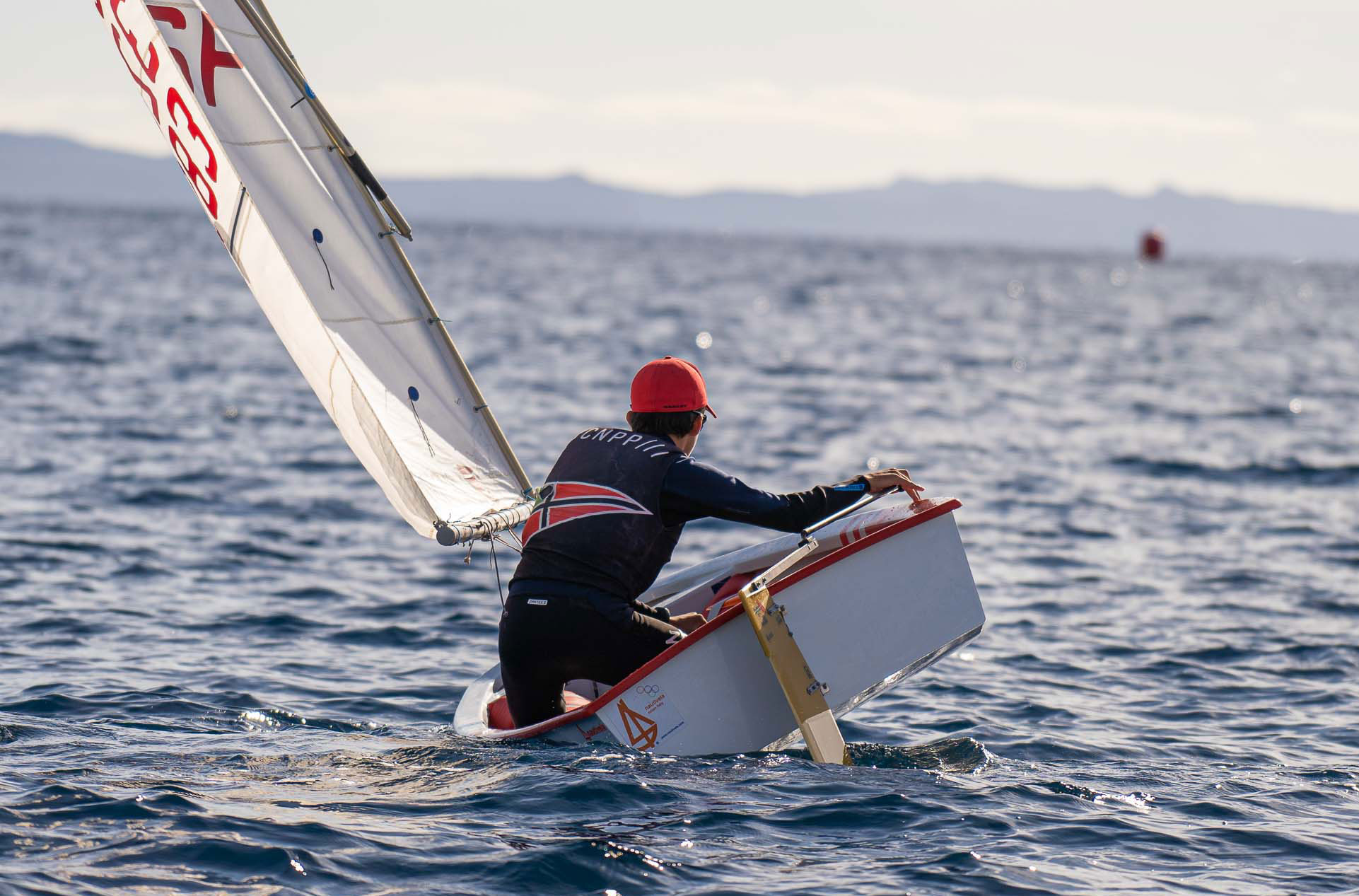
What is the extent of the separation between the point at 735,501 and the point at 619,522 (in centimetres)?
53

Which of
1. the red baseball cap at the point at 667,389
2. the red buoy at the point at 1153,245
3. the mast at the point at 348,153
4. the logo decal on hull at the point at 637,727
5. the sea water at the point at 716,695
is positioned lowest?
the sea water at the point at 716,695

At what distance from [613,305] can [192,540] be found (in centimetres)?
3773

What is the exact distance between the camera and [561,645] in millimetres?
6637

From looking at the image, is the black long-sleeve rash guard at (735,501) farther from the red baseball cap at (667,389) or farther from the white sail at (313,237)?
the white sail at (313,237)

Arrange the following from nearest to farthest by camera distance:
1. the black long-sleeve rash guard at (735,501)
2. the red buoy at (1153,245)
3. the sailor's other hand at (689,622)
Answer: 1. the black long-sleeve rash guard at (735,501)
2. the sailor's other hand at (689,622)
3. the red buoy at (1153,245)

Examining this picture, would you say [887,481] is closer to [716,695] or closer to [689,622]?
[716,695]

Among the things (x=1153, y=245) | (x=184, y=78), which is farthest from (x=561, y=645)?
(x=1153, y=245)

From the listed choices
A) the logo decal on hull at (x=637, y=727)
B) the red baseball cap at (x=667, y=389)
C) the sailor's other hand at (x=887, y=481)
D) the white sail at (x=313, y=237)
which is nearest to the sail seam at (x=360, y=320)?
the white sail at (x=313, y=237)

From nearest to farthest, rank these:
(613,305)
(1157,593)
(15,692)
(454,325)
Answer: (15,692) → (1157,593) → (454,325) → (613,305)

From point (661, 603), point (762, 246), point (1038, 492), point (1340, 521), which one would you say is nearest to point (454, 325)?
point (1038, 492)

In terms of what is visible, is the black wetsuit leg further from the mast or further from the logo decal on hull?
the mast

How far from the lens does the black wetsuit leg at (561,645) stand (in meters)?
6.60

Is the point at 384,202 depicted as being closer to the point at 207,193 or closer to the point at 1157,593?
the point at 207,193

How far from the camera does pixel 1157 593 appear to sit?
37.8 feet
